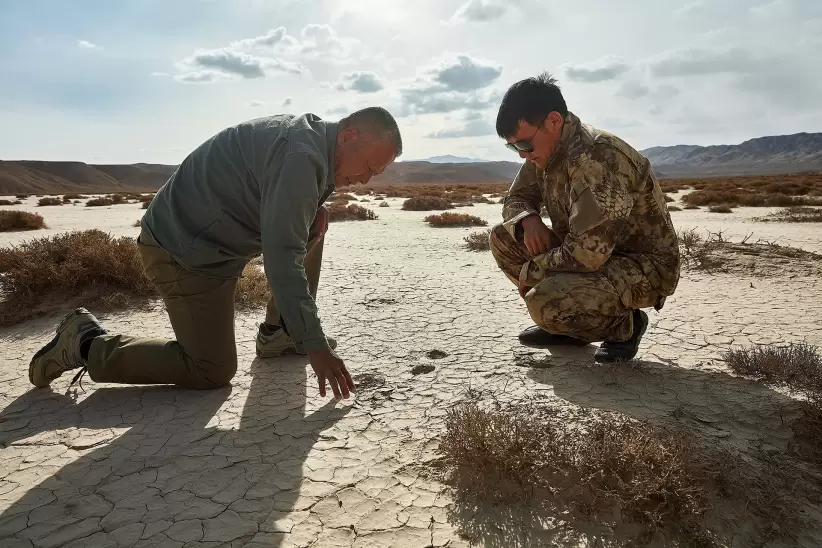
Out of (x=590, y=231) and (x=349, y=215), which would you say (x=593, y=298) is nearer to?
(x=590, y=231)

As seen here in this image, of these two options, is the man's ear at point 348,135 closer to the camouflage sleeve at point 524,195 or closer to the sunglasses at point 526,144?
the sunglasses at point 526,144

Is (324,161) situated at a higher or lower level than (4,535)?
higher

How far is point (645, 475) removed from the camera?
5.67ft

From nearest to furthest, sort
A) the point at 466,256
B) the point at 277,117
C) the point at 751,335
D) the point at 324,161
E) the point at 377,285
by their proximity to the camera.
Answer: the point at 324,161, the point at 277,117, the point at 751,335, the point at 377,285, the point at 466,256

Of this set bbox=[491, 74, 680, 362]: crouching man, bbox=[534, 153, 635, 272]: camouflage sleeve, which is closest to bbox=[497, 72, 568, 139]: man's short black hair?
bbox=[491, 74, 680, 362]: crouching man

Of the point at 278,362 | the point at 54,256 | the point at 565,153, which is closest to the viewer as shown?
the point at 565,153

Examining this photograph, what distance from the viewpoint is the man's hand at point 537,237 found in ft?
10.1

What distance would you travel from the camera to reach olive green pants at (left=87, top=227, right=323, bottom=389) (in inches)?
103

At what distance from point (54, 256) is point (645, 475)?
5.15 m

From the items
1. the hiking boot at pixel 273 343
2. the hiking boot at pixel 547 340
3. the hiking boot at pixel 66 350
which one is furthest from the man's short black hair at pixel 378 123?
the hiking boot at pixel 66 350

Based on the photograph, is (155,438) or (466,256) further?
(466,256)

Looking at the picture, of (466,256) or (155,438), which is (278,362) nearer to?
(155,438)

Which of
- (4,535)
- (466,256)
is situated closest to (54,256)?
(4,535)

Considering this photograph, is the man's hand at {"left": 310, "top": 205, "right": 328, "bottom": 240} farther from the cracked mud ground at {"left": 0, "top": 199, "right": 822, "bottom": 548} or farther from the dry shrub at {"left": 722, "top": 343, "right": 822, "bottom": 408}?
the dry shrub at {"left": 722, "top": 343, "right": 822, "bottom": 408}
